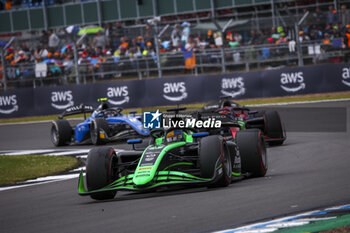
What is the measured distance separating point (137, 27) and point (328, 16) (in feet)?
28.1

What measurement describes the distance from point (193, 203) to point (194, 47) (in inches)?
860

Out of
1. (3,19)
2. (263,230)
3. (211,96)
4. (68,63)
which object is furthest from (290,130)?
(3,19)

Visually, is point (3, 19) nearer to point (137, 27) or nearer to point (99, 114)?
point (137, 27)

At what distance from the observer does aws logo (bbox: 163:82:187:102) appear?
27.5m

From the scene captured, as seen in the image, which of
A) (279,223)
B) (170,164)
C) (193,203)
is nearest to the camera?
(279,223)

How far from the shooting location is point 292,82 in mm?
26469

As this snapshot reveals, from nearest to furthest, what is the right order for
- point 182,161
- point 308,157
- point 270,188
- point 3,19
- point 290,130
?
point 270,188
point 182,161
point 308,157
point 290,130
point 3,19

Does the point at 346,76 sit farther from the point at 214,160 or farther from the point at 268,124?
the point at 214,160

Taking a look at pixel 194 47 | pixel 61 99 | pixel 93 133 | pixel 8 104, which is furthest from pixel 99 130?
pixel 8 104

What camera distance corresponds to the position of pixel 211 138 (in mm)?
9227

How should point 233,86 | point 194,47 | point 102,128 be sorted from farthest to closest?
1. point 194,47
2. point 233,86
3. point 102,128

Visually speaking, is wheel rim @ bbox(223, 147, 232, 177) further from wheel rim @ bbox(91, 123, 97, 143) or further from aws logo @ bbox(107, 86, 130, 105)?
aws logo @ bbox(107, 86, 130, 105)

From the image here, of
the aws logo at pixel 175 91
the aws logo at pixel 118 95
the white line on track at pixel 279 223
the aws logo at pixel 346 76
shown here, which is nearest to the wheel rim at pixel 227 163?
the white line on track at pixel 279 223

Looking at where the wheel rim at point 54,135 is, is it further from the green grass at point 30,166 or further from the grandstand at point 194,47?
the grandstand at point 194,47
